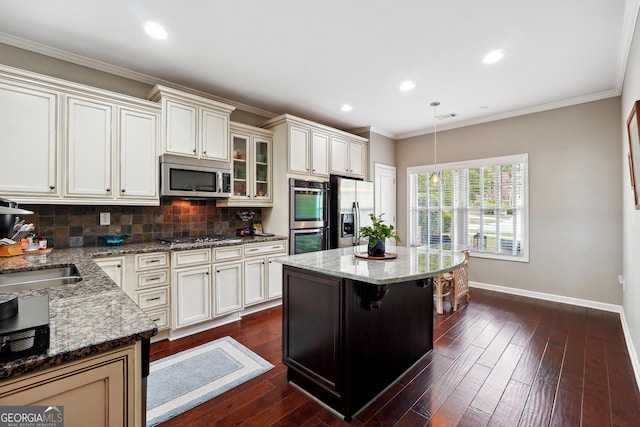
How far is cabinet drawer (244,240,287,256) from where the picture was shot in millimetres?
3539

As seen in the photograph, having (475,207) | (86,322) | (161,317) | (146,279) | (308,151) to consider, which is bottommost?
(161,317)

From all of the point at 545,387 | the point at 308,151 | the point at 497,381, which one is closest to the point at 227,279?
the point at 308,151

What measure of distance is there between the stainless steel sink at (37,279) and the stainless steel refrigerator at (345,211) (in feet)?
10.1

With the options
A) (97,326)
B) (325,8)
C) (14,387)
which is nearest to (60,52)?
(325,8)

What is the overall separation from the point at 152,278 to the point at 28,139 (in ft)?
4.97

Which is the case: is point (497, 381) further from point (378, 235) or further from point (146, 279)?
point (146, 279)

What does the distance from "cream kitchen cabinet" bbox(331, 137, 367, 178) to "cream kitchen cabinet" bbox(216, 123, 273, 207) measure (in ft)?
3.34

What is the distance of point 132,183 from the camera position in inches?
116

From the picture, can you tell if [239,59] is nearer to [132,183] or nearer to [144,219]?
[132,183]

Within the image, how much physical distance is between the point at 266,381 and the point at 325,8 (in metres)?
2.83

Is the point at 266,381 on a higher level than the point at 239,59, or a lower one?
lower

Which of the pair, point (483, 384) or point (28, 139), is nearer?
point (483, 384)

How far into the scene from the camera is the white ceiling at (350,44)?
2189 mm

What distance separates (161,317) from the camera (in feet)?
9.50
